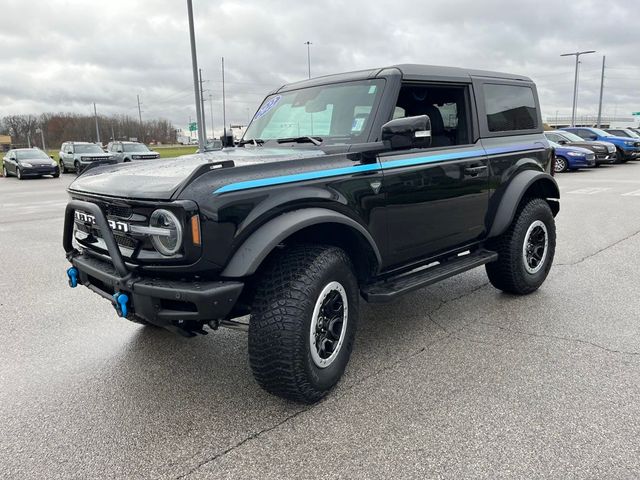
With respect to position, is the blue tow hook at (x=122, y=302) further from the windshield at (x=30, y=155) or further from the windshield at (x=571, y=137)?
the windshield at (x=30, y=155)

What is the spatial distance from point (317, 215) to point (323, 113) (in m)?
1.25

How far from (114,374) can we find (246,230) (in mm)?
1579

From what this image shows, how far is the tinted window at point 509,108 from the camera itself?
4.46 m

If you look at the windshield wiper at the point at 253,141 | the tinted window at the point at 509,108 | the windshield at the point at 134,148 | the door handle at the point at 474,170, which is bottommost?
the windshield at the point at 134,148

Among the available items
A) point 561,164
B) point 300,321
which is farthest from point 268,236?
point 561,164

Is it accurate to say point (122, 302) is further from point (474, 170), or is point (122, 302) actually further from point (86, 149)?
point (86, 149)

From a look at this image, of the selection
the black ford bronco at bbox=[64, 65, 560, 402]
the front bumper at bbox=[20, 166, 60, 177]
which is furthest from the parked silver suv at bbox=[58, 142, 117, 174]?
the black ford bronco at bbox=[64, 65, 560, 402]

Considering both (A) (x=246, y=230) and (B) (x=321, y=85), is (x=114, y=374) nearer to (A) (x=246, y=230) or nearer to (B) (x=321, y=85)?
(A) (x=246, y=230)

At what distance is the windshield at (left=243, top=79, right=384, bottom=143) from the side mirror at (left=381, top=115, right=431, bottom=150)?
0.28 m

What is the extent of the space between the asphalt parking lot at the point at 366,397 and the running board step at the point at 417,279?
1.59 ft

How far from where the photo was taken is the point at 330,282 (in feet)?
9.92

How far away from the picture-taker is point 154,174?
2.99 metres

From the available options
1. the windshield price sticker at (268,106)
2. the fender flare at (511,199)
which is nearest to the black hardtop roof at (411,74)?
the windshield price sticker at (268,106)

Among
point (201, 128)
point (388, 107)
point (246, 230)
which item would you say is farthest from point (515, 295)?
point (201, 128)
